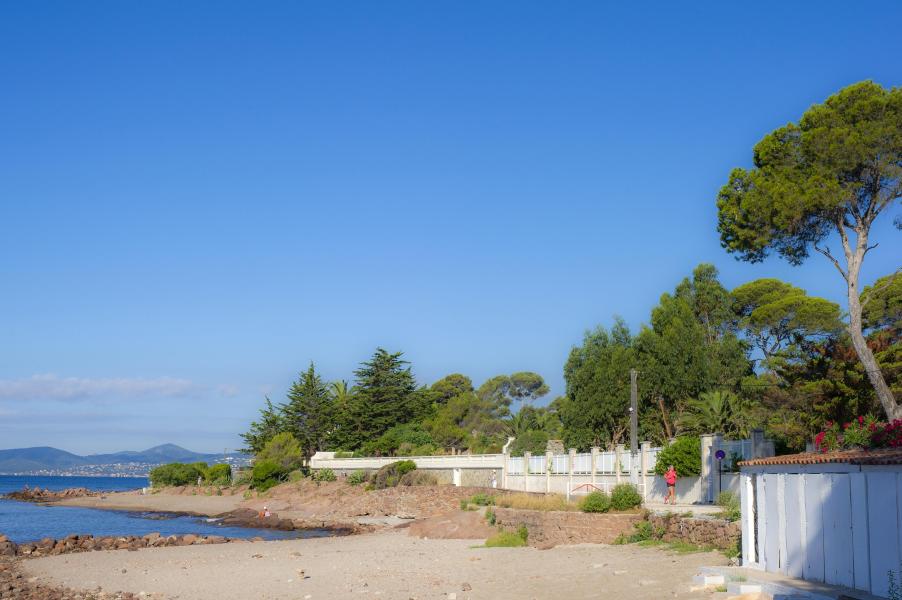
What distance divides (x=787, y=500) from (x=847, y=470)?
1916mm

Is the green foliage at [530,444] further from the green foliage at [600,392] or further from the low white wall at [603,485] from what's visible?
the low white wall at [603,485]

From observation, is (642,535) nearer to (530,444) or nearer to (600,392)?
(600,392)

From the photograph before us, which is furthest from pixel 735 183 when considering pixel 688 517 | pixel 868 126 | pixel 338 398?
pixel 338 398

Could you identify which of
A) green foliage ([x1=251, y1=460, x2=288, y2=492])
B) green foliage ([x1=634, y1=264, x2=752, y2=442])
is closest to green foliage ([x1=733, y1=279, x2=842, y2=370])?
green foliage ([x1=634, y1=264, x2=752, y2=442])

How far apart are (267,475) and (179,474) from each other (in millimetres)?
23572

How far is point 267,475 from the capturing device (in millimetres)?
78000

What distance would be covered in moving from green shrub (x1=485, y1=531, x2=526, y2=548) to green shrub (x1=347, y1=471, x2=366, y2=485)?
3809 centimetres

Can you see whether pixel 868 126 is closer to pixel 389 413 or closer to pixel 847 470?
pixel 847 470

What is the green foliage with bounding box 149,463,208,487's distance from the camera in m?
96.6

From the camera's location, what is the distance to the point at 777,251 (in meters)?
31.9

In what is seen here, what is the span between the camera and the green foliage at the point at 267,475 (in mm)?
77562

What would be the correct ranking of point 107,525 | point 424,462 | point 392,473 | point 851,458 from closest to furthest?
point 851,458 → point 107,525 → point 424,462 → point 392,473

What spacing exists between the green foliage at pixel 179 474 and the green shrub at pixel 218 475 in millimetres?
1329

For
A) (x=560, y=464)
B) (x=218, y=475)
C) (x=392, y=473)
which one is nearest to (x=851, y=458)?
(x=560, y=464)
